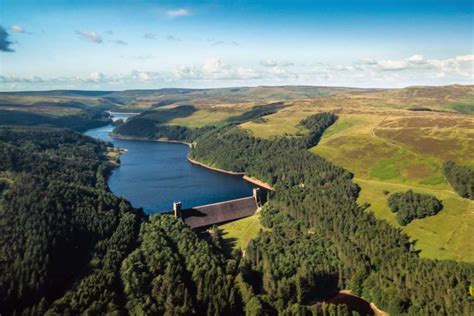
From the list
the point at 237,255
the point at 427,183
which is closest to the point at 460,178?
the point at 427,183

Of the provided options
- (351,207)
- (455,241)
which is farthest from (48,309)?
(455,241)

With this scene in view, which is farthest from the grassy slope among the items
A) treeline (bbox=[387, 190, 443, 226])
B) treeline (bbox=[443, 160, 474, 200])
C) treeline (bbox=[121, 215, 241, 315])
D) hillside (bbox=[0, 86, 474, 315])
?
treeline (bbox=[121, 215, 241, 315])

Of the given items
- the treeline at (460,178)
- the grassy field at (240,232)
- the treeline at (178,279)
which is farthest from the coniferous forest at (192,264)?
the treeline at (460,178)

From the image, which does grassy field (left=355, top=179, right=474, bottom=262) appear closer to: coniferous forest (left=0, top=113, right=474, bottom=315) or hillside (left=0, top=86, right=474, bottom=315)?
hillside (left=0, top=86, right=474, bottom=315)

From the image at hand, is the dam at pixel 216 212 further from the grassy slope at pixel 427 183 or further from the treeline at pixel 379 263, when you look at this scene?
the grassy slope at pixel 427 183

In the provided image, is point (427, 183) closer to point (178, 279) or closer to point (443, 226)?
point (443, 226)
